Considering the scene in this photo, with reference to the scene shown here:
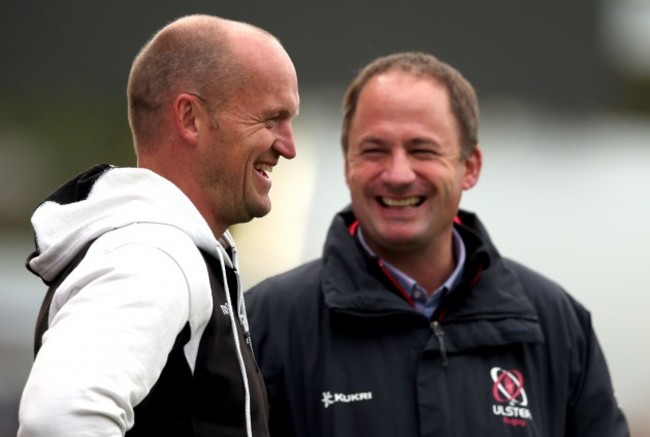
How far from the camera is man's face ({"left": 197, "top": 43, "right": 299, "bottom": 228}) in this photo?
2734mm

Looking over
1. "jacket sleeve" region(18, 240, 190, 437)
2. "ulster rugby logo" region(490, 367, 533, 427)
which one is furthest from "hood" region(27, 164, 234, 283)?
"ulster rugby logo" region(490, 367, 533, 427)

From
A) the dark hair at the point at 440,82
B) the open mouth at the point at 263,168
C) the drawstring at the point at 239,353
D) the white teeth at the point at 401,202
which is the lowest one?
the drawstring at the point at 239,353

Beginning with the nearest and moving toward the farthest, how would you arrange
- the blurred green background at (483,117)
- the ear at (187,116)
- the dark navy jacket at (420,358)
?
the ear at (187,116)
the dark navy jacket at (420,358)
the blurred green background at (483,117)

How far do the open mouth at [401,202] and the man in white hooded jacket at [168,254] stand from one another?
977 millimetres

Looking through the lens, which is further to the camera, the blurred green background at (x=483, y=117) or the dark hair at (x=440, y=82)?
the blurred green background at (x=483, y=117)

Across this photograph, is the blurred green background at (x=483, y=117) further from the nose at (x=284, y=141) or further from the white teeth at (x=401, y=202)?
the nose at (x=284, y=141)

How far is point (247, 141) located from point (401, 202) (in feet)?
3.92

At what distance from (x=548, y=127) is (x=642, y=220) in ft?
3.09

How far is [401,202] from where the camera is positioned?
3871mm

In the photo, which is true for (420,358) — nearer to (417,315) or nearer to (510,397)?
(417,315)

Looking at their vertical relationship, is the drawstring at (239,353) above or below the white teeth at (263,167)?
below

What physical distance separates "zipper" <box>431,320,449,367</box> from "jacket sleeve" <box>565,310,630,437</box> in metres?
0.40

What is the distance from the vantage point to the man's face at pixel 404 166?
3.86 m

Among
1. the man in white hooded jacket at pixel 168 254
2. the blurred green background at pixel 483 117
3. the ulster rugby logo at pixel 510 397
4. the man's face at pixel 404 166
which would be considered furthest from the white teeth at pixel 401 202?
the blurred green background at pixel 483 117
